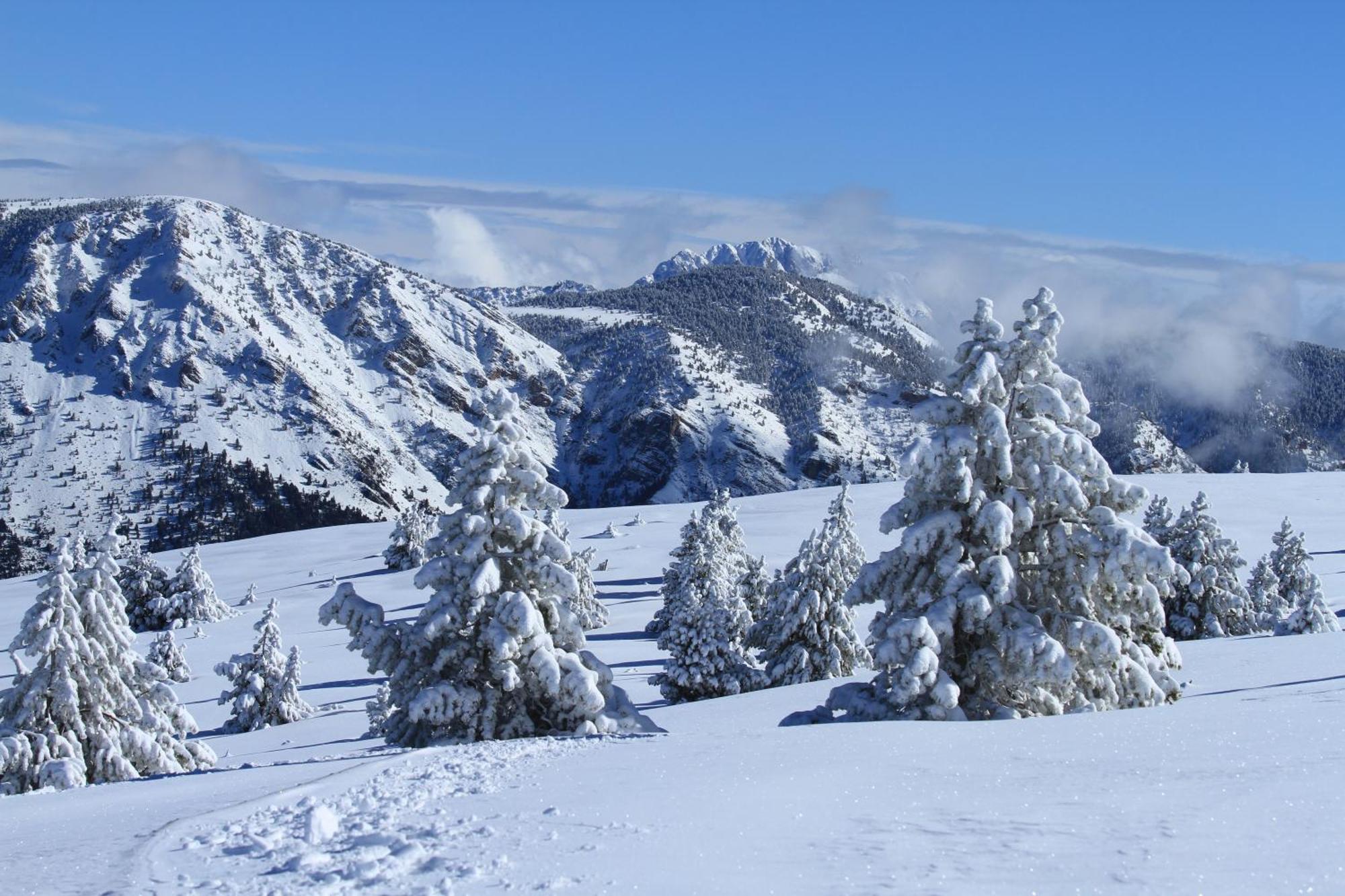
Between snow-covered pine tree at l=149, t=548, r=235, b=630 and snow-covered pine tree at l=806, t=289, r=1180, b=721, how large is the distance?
60291 millimetres

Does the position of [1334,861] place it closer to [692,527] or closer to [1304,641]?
[1304,641]

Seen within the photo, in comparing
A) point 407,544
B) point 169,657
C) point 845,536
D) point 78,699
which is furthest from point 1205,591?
point 407,544

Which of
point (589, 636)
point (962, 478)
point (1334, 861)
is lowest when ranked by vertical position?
point (589, 636)

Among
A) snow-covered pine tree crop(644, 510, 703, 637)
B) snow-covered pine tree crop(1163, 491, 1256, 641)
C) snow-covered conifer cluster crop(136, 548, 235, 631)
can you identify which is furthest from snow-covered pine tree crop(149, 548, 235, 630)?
snow-covered pine tree crop(1163, 491, 1256, 641)

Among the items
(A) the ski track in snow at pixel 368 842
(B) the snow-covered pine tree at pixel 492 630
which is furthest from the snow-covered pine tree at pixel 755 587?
(A) the ski track in snow at pixel 368 842

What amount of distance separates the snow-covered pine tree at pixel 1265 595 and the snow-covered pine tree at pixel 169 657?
49.6 m

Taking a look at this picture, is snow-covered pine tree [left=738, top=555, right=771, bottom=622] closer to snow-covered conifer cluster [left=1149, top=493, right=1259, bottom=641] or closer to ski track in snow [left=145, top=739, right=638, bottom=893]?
snow-covered conifer cluster [left=1149, top=493, right=1259, bottom=641]

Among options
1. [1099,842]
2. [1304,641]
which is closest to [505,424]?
[1099,842]

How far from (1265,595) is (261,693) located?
4354cm

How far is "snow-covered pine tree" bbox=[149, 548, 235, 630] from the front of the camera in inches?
2569

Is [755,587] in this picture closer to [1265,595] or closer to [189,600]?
[1265,595]

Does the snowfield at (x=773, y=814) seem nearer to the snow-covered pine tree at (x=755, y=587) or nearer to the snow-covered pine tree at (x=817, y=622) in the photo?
the snow-covered pine tree at (x=817, y=622)

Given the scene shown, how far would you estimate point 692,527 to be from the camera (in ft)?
163

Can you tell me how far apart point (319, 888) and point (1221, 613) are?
38.6 m
